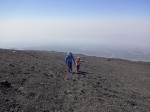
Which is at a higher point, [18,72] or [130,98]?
[18,72]

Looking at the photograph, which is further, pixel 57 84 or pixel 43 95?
pixel 57 84

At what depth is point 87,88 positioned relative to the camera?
60.8 ft

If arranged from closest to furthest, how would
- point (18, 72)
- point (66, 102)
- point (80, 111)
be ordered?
point (80, 111)
point (66, 102)
point (18, 72)

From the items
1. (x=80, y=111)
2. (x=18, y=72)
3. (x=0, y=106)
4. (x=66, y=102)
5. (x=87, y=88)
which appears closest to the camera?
(x=0, y=106)

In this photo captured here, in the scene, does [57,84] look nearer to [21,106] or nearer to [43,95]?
[43,95]

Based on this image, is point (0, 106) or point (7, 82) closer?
point (0, 106)

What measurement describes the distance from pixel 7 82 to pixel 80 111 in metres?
4.44

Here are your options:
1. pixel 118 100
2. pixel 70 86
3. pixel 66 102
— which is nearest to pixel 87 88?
pixel 70 86

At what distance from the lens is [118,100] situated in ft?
56.1

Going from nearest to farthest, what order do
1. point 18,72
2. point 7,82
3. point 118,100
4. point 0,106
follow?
point 0,106 < point 7,82 < point 118,100 < point 18,72

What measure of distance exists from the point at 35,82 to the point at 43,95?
8.24ft

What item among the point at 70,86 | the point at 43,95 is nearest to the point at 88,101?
the point at 43,95

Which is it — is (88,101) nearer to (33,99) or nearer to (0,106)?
(33,99)

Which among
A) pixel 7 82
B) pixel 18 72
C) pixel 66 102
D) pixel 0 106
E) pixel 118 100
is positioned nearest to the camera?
pixel 0 106
